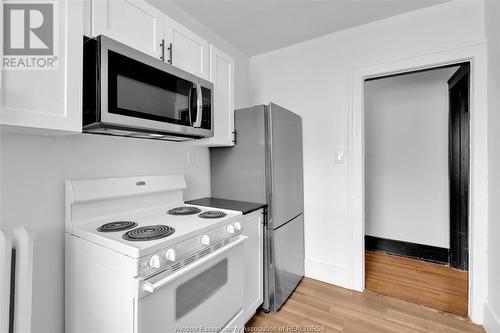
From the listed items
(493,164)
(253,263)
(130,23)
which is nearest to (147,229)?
(253,263)

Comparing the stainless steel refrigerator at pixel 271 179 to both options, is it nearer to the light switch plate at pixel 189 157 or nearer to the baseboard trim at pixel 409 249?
the light switch plate at pixel 189 157

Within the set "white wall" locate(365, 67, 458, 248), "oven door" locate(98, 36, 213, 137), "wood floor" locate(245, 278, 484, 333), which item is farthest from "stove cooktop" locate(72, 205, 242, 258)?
"white wall" locate(365, 67, 458, 248)

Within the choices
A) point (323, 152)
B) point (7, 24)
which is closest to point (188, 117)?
point (7, 24)

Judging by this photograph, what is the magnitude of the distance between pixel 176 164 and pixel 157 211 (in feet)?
1.40

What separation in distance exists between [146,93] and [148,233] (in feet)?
2.31

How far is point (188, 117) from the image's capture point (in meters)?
1.49

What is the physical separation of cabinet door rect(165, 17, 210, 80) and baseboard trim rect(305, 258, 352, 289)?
6.62ft

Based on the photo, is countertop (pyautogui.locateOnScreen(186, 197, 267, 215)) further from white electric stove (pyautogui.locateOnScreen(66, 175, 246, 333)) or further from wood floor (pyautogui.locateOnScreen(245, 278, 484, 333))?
wood floor (pyautogui.locateOnScreen(245, 278, 484, 333))

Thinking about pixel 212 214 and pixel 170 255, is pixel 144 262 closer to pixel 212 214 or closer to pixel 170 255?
pixel 170 255

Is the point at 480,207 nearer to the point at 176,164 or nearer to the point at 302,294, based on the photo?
the point at 302,294

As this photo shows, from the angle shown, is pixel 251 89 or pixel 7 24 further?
pixel 251 89

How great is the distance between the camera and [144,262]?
3.18 ft

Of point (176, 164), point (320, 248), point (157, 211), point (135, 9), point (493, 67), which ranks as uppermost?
point (135, 9)

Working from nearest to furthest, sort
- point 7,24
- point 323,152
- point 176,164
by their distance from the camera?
1. point 7,24
2. point 176,164
3. point 323,152
